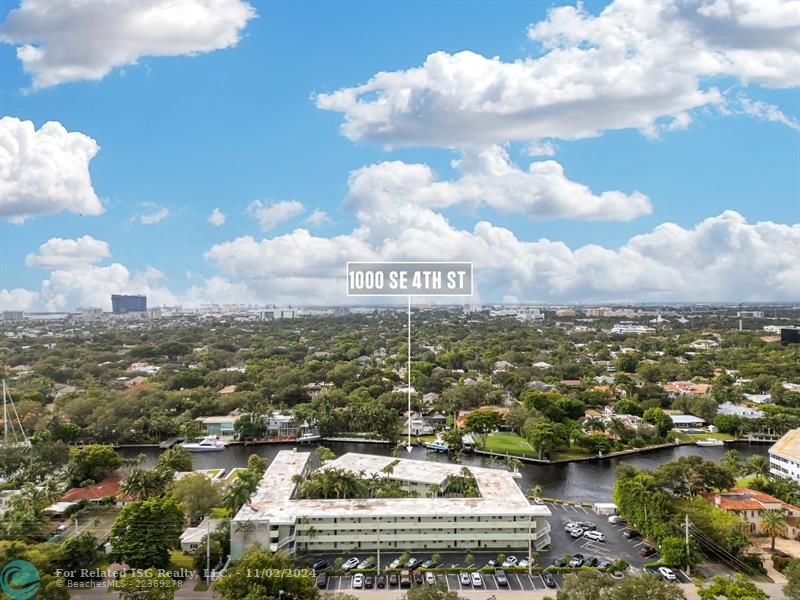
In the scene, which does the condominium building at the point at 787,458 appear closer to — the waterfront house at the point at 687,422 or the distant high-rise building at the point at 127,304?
the waterfront house at the point at 687,422

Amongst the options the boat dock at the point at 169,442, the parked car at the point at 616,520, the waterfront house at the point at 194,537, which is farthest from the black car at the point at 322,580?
the boat dock at the point at 169,442

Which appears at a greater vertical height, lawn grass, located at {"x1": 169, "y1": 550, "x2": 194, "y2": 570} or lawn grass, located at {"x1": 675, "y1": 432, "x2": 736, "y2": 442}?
lawn grass, located at {"x1": 169, "y1": 550, "x2": 194, "y2": 570}

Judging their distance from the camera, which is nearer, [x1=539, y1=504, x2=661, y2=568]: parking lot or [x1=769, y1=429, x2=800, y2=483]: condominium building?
[x1=539, y1=504, x2=661, y2=568]: parking lot

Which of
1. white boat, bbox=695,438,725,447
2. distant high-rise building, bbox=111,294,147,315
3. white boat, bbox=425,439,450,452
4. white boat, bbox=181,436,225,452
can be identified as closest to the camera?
white boat, bbox=425,439,450,452

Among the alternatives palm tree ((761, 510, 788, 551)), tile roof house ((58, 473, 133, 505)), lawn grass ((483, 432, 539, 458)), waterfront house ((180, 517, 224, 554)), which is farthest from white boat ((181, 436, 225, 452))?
palm tree ((761, 510, 788, 551))

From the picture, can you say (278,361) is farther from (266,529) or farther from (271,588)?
(271,588)

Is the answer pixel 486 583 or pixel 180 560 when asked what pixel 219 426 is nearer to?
pixel 180 560

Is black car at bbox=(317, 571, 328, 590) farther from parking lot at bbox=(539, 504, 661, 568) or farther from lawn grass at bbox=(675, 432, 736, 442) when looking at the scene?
lawn grass at bbox=(675, 432, 736, 442)
